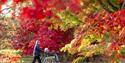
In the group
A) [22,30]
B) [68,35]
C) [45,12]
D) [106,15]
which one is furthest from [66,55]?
[45,12]

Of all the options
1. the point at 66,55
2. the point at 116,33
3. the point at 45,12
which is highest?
the point at 45,12

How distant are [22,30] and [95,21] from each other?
16.2 meters

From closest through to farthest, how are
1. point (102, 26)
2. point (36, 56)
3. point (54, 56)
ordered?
point (102, 26) < point (36, 56) < point (54, 56)

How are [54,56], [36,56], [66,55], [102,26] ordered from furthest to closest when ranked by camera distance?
[66,55] → [54,56] → [36,56] → [102,26]

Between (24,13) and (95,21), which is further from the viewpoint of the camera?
(95,21)

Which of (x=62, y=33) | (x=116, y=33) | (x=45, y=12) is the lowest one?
(x=62, y=33)

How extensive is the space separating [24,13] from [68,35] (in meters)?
19.2

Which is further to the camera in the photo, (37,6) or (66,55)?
(66,55)

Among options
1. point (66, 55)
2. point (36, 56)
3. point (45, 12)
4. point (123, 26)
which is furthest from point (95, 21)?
point (66, 55)

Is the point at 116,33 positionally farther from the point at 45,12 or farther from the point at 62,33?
the point at 62,33

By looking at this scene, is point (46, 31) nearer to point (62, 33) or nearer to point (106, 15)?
point (62, 33)

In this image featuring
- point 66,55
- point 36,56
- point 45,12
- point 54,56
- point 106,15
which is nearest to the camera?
point 45,12

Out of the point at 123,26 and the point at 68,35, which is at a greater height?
the point at 123,26

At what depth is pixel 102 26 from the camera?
35.4 ft
